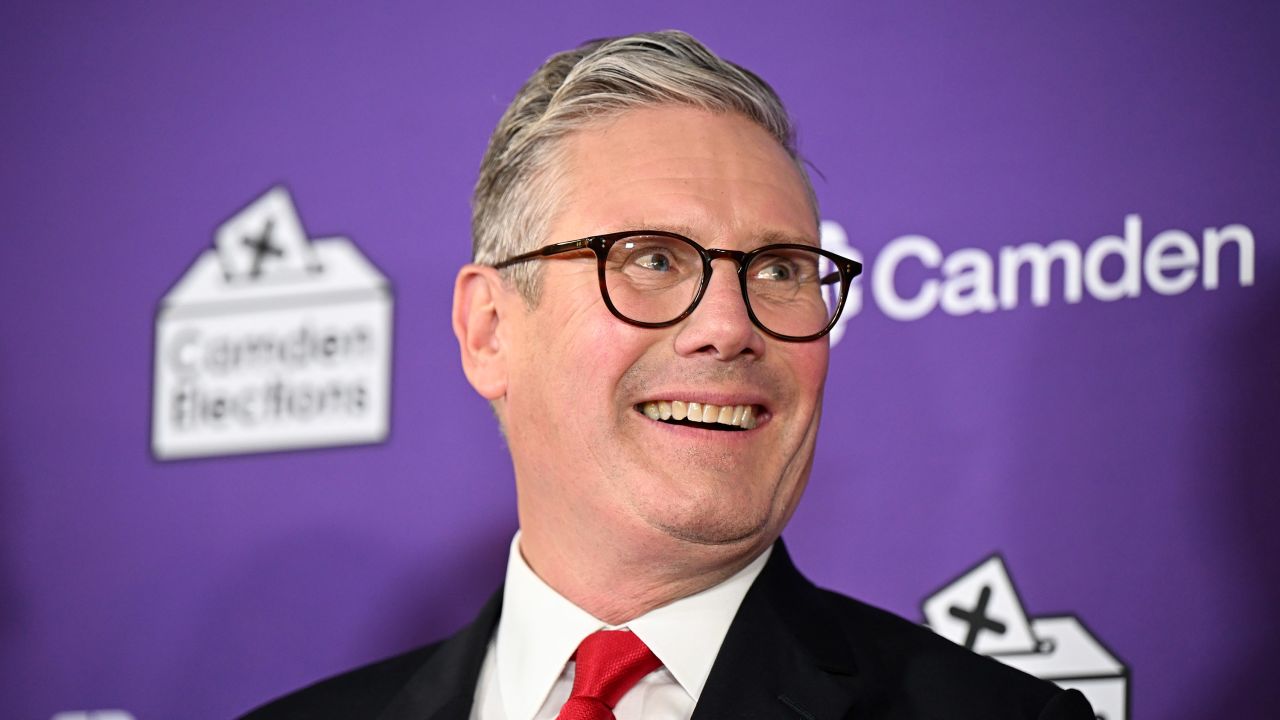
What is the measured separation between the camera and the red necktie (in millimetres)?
1528

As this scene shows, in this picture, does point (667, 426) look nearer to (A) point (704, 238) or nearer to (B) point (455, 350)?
(A) point (704, 238)

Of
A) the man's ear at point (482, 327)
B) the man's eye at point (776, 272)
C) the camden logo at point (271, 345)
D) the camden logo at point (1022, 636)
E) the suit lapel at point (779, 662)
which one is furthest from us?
the camden logo at point (271, 345)

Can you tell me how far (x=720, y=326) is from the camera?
1519mm

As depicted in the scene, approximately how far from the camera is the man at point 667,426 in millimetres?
1545

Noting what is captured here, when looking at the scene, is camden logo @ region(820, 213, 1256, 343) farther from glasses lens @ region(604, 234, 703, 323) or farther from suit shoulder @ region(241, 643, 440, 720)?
suit shoulder @ region(241, 643, 440, 720)

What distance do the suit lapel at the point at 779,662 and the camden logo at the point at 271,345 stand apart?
42.7 inches

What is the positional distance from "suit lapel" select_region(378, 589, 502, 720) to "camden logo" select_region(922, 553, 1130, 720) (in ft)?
2.29

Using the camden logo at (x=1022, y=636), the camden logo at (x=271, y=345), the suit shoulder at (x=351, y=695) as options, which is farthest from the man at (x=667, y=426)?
the camden logo at (x=271, y=345)

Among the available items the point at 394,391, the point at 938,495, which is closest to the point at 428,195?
the point at 394,391

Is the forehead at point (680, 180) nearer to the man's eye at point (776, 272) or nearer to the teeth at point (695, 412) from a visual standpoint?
the man's eye at point (776, 272)

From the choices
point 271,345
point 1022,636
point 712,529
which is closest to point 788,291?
point 712,529

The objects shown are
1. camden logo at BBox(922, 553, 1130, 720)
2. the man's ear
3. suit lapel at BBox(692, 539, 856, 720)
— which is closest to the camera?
suit lapel at BBox(692, 539, 856, 720)

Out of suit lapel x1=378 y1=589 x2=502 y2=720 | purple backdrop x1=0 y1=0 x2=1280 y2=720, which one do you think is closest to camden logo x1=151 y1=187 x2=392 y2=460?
purple backdrop x1=0 y1=0 x2=1280 y2=720

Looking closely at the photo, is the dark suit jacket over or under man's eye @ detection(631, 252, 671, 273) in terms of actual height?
under
